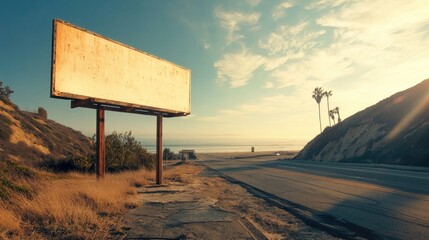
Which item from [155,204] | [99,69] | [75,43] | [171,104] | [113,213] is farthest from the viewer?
[171,104]

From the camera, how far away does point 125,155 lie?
79.0ft

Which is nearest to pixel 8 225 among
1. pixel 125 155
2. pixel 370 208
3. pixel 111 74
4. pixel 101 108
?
pixel 101 108

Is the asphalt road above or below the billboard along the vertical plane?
below

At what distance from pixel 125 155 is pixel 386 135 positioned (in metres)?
32.6

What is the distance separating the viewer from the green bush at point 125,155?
22.7m

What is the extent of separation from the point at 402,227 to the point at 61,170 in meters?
19.8

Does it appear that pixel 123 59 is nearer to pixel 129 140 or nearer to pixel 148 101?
pixel 148 101

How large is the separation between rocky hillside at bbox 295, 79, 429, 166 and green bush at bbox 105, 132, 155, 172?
2413cm

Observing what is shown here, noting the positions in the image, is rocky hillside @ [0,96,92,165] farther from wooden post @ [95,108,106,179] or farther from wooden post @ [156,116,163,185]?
wooden post @ [95,108,106,179]

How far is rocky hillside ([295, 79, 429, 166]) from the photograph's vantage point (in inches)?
1326

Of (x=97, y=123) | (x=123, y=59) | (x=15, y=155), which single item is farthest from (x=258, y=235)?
(x=15, y=155)

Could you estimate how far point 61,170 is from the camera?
69.3ft

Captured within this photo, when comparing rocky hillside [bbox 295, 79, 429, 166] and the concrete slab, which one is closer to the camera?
the concrete slab

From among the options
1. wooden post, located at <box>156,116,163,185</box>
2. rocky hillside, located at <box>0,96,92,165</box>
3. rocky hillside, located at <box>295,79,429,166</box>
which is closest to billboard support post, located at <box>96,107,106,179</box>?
wooden post, located at <box>156,116,163,185</box>
